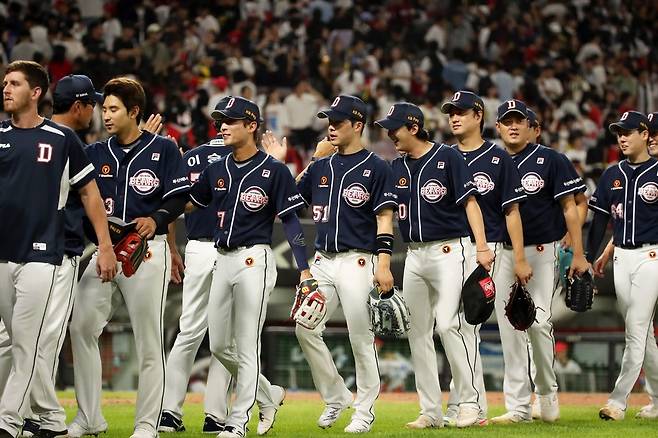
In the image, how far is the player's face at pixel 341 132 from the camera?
26.7ft

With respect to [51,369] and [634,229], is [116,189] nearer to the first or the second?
[51,369]

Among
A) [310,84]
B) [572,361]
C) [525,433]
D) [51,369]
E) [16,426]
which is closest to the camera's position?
[16,426]

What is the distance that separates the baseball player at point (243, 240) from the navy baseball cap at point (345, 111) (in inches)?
26.0

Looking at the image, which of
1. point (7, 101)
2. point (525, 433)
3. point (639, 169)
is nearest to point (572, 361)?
point (639, 169)

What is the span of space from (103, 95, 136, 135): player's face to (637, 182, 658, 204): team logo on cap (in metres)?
4.23

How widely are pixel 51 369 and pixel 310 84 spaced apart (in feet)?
38.7

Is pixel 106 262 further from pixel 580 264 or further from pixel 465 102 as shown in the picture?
pixel 580 264

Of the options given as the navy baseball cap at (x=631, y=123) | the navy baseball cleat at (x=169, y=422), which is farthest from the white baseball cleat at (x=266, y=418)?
the navy baseball cap at (x=631, y=123)

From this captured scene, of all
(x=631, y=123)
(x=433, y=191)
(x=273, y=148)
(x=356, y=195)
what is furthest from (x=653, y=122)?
(x=273, y=148)

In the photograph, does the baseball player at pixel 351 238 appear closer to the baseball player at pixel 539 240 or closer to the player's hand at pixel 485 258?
the player's hand at pixel 485 258

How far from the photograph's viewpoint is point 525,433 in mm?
7699

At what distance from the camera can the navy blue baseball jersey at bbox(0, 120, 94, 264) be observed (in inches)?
246

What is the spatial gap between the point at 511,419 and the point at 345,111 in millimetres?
2615

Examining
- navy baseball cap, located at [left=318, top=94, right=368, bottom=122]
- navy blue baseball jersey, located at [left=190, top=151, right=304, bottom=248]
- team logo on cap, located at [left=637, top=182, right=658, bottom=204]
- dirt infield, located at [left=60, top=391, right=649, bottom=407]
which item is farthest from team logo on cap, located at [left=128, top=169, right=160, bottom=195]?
team logo on cap, located at [left=637, top=182, right=658, bottom=204]
